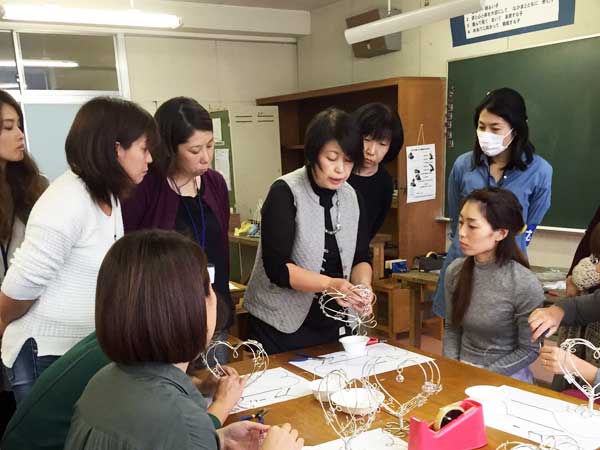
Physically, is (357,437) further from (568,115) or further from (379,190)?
(568,115)

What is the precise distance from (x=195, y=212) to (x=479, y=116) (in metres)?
1.47

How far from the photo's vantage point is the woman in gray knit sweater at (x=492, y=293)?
6.61 ft

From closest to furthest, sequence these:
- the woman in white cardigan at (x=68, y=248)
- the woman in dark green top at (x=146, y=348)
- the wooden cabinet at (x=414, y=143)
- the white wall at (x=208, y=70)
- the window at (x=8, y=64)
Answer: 1. the woman in dark green top at (x=146, y=348)
2. the woman in white cardigan at (x=68, y=248)
3. the wooden cabinet at (x=414, y=143)
4. the window at (x=8, y=64)
5. the white wall at (x=208, y=70)

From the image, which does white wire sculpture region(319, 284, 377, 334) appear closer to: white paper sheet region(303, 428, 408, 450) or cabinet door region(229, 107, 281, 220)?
white paper sheet region(303, 428, 408, 450)

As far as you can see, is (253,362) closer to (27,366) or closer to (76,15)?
(27,366)

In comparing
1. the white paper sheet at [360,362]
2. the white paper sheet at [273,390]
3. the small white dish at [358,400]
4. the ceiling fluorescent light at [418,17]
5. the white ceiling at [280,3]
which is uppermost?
the white ceiling at [280,3]

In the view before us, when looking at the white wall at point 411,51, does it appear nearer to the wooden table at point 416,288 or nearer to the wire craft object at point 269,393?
the wooden table at point 416,288

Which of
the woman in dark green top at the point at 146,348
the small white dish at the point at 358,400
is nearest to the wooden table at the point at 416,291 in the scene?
the small white dish at the point at 358,400

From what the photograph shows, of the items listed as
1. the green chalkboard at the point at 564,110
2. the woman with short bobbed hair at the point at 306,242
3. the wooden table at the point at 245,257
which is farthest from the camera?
the wooden table at the point at 245,257

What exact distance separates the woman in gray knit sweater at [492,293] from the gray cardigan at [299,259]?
466 millimetres

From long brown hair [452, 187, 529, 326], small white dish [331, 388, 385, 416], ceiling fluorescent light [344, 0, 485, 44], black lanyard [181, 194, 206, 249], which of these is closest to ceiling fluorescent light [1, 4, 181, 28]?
ceiling fluorescent light [344, 0, 485, 44]

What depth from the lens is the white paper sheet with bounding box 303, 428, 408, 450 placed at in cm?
127

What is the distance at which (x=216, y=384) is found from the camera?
1.58 meters

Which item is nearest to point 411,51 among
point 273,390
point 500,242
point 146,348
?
point 500,242
